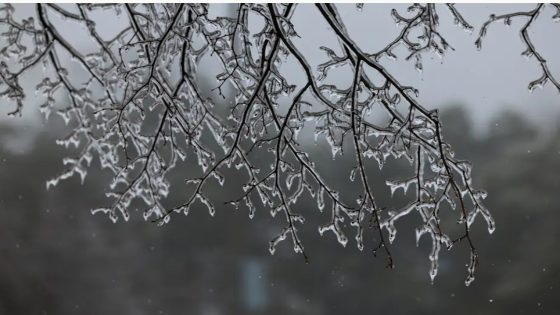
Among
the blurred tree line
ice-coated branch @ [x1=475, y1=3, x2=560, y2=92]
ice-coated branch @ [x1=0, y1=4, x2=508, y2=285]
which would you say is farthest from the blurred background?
ice-coated branch @ [x1=475, y1=3, x2=560, y2=92]

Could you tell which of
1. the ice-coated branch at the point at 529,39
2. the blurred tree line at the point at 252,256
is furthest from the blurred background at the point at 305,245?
the ice-coated branch at the point at 529,39

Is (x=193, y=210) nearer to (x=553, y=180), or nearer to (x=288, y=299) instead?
(x=288, y=299)

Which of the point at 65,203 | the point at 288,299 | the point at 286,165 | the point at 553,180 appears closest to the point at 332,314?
the point at 288,299

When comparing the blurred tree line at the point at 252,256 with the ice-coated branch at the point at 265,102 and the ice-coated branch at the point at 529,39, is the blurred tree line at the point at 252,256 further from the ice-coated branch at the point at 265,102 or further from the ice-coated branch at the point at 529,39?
the ice-coated branch at the point at 529,39

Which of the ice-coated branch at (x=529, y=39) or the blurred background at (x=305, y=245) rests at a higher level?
the blurred background at (x=305, y=245)

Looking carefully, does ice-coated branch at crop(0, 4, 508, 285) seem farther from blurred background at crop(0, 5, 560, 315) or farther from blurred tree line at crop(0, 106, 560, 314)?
blurred tree line at crop(0, 106, 560, 314)

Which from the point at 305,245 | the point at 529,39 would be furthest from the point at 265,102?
the point at 305,245

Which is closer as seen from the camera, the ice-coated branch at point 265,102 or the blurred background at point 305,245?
the ice-coated branch at point 265,102
